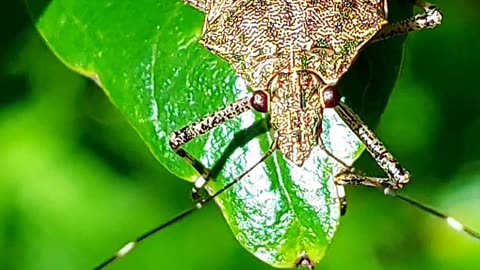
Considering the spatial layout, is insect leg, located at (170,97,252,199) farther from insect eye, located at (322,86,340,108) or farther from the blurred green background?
the blurred green background

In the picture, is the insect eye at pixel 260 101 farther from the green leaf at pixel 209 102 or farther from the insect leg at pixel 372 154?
the insect leg at pixel 372 154

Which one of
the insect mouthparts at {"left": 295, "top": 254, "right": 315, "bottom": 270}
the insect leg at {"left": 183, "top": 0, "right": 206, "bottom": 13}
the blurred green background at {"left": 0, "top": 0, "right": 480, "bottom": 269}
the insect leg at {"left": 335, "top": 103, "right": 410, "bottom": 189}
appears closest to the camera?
the insect mouthparts at {"left": 295, "top": 254, "right": 315, "bottom": 270}

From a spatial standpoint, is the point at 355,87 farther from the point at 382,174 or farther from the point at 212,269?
the point at 212,269

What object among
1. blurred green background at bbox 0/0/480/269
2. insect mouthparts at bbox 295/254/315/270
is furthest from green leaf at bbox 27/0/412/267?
blurred green background at bbox 0/0/480/269

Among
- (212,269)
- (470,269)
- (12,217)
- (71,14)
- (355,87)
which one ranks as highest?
(71,14)

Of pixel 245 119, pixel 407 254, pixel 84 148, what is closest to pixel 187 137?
pixel 245 119

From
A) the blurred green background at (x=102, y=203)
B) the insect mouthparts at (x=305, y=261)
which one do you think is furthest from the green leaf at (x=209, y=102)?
the blurred green background at (x=102, y=203)
